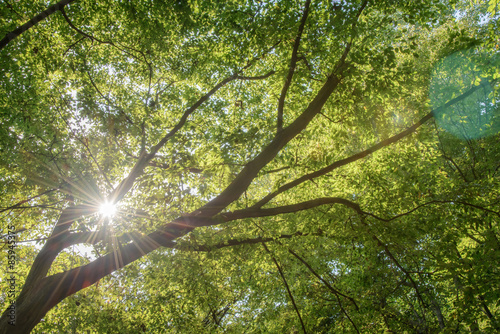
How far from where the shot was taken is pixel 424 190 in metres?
7.17

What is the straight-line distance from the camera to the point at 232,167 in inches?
298

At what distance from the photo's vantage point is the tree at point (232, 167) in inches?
224

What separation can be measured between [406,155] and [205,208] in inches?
249

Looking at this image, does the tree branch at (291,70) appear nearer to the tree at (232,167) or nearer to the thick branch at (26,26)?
the tree at (232,167)

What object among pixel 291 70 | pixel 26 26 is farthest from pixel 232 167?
pixel 26 26

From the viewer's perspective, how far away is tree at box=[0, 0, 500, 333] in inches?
224

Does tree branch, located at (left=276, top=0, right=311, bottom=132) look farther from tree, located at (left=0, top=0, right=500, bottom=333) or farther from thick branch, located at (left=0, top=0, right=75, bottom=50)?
thick branch, located at (left=0, top=0, right=75, bottom=50)

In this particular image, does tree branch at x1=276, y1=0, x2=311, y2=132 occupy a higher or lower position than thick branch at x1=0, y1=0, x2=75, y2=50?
lower

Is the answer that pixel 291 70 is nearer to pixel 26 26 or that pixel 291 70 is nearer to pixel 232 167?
pixel 232 167

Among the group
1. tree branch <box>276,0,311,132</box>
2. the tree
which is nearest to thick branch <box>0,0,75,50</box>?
the tree

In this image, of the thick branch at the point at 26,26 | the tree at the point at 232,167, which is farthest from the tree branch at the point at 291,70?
the thick branch at the point at 26,26

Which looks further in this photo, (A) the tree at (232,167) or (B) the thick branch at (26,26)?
(A) the tree at (232,167)

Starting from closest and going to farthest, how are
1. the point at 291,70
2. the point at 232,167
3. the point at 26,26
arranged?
the point at 26,26 → the point at 291,70 → the point at 232,167

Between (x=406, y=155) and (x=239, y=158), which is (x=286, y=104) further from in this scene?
(x=406, y=155)
